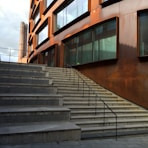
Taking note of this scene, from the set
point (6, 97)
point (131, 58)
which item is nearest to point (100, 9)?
point (131, 58)

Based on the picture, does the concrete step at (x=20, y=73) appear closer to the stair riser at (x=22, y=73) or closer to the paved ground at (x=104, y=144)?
the stair riser at (x=22, y=73)

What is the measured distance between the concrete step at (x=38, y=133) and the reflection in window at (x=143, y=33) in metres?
5.63

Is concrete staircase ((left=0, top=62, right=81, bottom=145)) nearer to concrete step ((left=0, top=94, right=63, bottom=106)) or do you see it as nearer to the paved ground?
concrete step ((left=0, top=94, right=63, bottom=106))

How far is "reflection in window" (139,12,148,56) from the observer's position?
11.0 metres

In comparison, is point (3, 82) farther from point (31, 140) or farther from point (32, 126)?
point (31, 140)

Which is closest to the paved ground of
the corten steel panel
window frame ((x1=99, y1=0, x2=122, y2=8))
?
the corten steel panel

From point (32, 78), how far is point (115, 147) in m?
5.78

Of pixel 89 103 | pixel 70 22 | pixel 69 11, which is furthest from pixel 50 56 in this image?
pixel 89 103

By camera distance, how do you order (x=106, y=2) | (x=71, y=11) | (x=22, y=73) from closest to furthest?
(x=22, y=73), (x=106, y=2), (x=71, y=11)

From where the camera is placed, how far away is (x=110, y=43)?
1288cm

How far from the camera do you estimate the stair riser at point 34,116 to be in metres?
6.95

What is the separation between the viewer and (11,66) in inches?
490

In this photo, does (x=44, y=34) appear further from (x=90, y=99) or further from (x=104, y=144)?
(x=104, y=144)

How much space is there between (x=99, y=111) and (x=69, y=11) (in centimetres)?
1163
